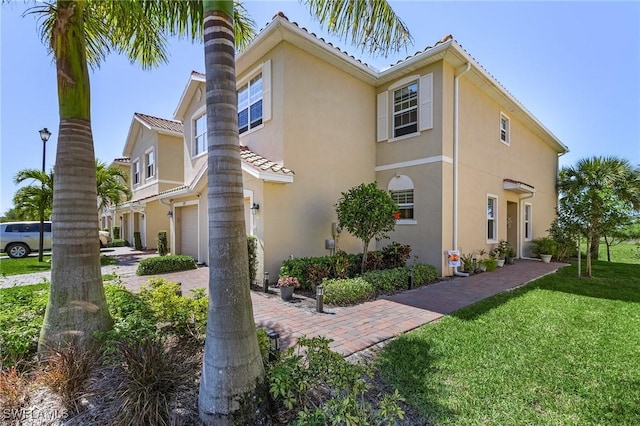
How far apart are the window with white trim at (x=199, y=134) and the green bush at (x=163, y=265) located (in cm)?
536

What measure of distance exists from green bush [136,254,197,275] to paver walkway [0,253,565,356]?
53 cm

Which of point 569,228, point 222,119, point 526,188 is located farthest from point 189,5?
point 526,188

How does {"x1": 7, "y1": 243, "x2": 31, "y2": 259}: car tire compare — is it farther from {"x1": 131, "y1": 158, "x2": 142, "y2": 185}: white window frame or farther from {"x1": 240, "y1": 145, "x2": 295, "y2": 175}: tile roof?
{"x1": 240, "y1": 145, "x2": 295, "y2": 175}: tile roof

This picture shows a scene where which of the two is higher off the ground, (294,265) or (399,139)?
(399,139)

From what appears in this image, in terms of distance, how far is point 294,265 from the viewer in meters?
8.59

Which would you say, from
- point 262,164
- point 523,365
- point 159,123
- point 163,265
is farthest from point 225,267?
point 159,123

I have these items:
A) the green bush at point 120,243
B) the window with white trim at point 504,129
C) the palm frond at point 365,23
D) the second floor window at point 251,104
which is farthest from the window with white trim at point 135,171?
the window with white trim at point 504,129

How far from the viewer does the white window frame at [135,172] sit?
22312 mm

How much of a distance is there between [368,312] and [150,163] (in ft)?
63.8

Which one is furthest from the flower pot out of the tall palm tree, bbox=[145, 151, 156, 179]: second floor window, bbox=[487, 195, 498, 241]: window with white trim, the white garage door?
bbox=[145, 151, 156, 179]: second floor window

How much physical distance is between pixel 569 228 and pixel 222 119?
1301cm

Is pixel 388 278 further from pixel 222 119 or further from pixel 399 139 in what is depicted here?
pixel 222 119

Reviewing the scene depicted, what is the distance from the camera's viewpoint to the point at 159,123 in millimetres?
19828

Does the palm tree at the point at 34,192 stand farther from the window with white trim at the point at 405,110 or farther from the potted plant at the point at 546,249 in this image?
the potted plant at the point at 546,249
